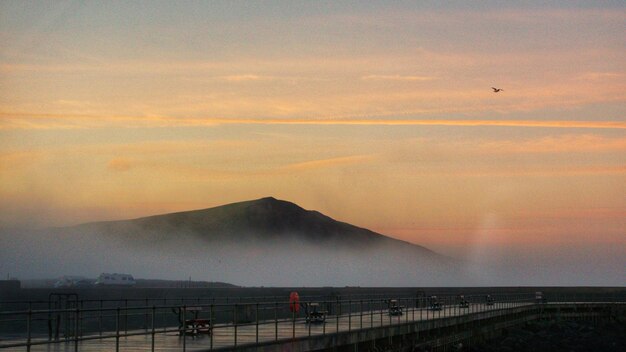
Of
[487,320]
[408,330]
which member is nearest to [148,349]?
[408,330]

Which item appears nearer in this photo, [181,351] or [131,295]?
[181,351]

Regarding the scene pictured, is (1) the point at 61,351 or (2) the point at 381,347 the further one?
(2) the point at 381,347

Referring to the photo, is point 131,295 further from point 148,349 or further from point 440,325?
point 148,349

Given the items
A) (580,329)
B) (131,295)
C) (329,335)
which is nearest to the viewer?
(329,335)

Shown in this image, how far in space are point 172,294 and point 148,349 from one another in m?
80.0

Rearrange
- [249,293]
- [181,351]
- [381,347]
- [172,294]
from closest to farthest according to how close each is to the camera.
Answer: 1. [181,351]
2. [381,347]
3. [172,294]
4. [249,293]

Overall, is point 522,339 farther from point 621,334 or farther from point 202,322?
point 202,322

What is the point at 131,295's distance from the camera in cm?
10006

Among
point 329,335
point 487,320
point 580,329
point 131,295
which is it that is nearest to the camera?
point 329,335

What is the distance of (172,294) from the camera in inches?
4262

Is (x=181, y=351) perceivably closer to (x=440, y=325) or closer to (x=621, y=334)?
(x=440, y=325)

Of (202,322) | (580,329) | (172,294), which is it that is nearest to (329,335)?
(202,322)

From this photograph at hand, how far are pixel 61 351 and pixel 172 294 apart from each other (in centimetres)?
8082

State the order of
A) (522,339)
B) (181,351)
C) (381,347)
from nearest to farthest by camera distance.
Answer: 1. (181,351)
2. (381,347)
3. (522,339)
